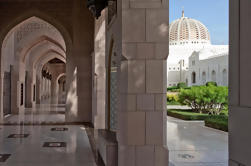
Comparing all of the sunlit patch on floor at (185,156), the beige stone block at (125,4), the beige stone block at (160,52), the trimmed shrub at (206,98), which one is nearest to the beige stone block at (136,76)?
the beige stone block at (160,52)

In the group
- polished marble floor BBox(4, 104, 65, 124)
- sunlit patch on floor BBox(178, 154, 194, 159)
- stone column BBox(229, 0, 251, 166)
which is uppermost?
stone column BBox(229, 0, 251, 166)

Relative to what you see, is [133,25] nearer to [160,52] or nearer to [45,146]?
[160,52]

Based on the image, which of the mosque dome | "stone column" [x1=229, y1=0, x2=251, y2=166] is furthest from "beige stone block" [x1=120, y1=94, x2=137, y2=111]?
the mosque dome

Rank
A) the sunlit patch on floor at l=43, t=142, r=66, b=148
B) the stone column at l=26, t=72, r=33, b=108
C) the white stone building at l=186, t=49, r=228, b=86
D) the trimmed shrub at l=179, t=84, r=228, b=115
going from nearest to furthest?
the sunlit patch on floor at l=43, t=142, r=66, b=148 < the trimmed shrub at l=179, t=84, r=228, b=115 < the stone column at l=26, t=72, r=33, b=108 < the white stone building at l=186, t=49, r=228, b=86

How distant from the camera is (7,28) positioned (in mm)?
8703

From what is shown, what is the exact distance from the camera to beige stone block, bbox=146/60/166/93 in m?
3.20

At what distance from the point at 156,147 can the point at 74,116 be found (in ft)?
19.0

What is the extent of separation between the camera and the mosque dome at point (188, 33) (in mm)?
52844

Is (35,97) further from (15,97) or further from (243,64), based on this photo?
(243,64)

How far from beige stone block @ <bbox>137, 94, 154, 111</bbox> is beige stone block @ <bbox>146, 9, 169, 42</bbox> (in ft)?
2.22

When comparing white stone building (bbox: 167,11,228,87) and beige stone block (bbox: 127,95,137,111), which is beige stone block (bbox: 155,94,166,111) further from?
white stone building (bbox: 167,11,228,87)

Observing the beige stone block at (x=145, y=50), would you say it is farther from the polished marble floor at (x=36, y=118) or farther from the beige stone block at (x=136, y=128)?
the polished marble floor at (x=36, y=118)

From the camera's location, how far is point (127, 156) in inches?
123

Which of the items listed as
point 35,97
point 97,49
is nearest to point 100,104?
point 97,49
